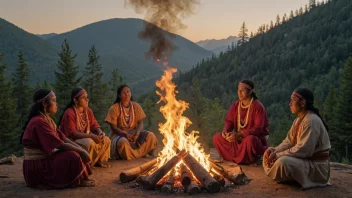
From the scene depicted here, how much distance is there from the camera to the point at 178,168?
7.60m

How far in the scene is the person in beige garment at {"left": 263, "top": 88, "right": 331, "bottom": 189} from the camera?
6723 mm

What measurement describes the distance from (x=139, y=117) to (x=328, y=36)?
106 meters

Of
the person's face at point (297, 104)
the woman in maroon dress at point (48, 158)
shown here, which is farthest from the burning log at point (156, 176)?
the person's face at point (297, 104)

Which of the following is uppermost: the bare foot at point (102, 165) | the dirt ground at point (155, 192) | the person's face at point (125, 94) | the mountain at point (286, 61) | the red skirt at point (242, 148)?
the mountain at point (286, 61)

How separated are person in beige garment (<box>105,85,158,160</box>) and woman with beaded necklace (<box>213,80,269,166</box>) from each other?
6.63 ft

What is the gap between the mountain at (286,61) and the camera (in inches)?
3381

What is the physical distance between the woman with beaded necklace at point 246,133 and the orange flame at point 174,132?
846mm

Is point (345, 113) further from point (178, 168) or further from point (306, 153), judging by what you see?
point (178, 168)

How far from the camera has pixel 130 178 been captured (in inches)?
297

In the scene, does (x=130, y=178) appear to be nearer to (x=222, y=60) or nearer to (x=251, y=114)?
(x=251, y=114)

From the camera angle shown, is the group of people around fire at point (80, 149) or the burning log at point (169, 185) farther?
the burning log at point (169, 185)

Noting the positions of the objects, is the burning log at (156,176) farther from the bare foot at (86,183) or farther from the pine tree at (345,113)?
the pine tree at (345,113)

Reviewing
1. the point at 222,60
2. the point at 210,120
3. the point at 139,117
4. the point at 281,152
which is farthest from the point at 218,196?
the point at 222,60

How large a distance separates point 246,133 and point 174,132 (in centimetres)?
169
